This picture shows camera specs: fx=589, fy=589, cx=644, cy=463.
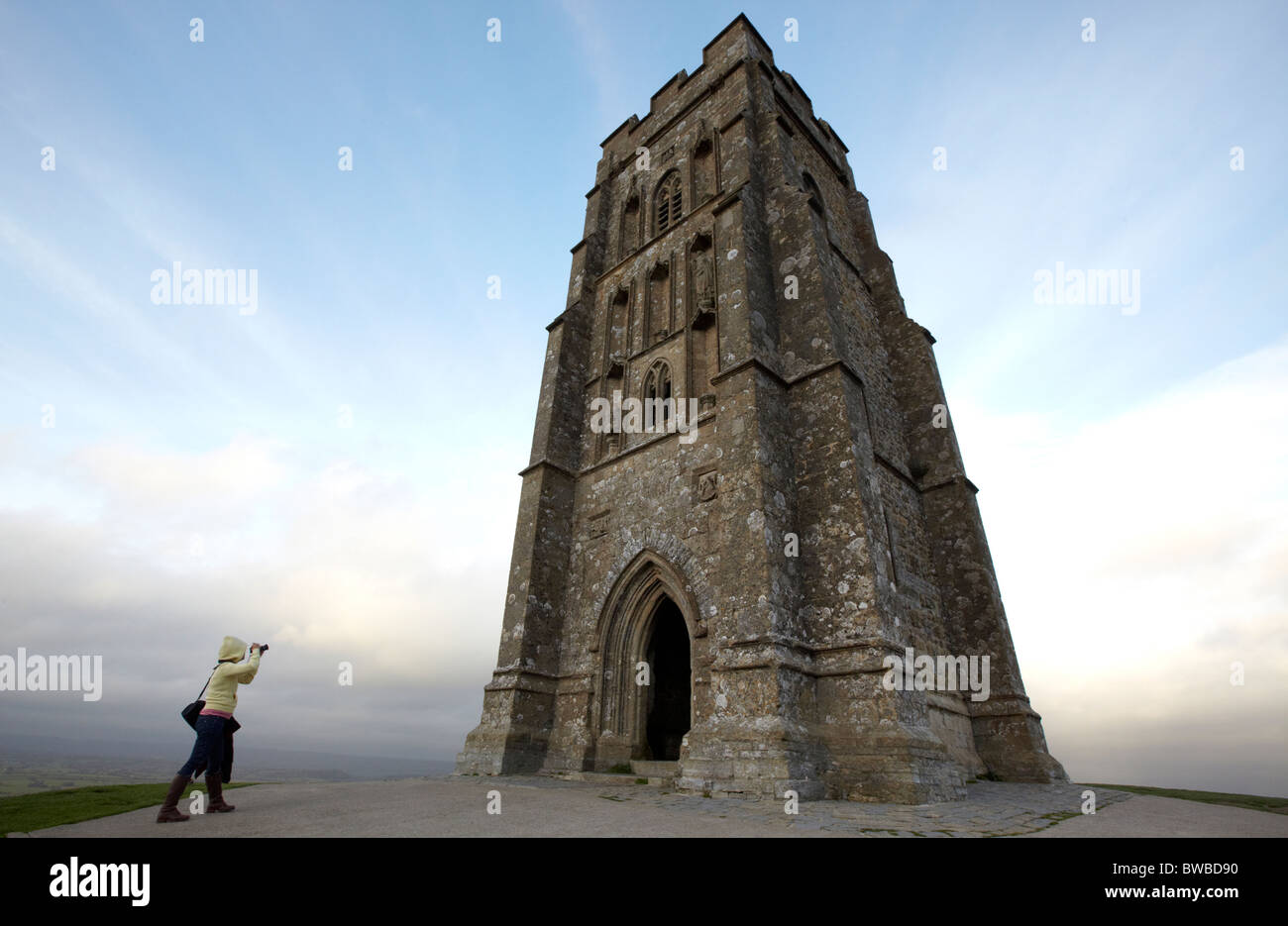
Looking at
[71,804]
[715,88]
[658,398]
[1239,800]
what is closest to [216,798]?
[71,804]

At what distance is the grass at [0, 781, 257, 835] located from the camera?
5.14m

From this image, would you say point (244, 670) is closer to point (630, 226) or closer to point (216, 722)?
point (216, 722)

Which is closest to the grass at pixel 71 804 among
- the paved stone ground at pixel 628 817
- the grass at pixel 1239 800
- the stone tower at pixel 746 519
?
the paved stone ground at pixel 628 817

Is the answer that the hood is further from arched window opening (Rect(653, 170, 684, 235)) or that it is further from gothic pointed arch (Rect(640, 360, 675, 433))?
arched window opening (Rect(653, 170, 684, 235))

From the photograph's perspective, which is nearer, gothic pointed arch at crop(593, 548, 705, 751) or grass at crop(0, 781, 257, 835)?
grass at crop(0, 781, 257, 835)

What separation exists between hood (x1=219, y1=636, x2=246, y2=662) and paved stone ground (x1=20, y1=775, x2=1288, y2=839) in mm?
1409

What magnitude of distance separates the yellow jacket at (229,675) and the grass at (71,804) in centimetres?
138

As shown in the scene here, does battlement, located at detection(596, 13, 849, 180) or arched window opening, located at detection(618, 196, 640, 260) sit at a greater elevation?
battlement, located at detection(596, 13, 849, 180)

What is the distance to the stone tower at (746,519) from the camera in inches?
344

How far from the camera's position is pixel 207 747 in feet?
17.8

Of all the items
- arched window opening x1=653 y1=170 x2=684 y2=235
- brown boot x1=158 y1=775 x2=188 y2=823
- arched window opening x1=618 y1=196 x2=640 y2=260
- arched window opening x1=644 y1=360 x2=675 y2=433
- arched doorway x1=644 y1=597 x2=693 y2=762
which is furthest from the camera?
arched window opening x1=618 y1=196 x2=640 y2=260

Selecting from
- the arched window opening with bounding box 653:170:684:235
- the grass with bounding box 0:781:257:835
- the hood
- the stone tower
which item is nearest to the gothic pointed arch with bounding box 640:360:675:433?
the stone tower
